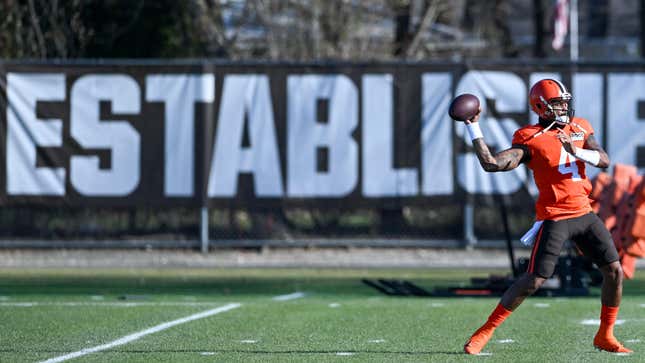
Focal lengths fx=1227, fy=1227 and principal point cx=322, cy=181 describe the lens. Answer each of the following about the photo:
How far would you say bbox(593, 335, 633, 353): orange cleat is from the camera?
8.23m

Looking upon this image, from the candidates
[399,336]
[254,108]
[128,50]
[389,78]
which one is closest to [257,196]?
[254,108]

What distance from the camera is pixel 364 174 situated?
17531 mm

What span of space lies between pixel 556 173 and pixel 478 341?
4.13 ft

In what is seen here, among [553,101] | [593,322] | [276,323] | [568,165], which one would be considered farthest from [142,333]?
[593,322]

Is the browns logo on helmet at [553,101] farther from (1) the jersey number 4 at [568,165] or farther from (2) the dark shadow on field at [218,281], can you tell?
(2) the dark shadow on field at [218,281]

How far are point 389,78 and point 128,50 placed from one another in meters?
5.59

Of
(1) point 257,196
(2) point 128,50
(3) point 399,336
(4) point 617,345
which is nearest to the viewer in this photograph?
(4) point 617,345

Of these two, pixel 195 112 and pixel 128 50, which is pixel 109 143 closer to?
pixel 195 112

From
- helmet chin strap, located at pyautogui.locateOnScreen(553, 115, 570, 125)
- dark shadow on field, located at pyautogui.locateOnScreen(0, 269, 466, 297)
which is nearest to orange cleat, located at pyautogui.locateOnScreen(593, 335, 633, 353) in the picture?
helmet chin strap, located at pyautogui.locateOnScreen(553, 115, 570, 125)

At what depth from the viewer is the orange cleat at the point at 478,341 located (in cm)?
811

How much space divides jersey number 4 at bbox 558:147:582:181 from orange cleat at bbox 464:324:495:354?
3.88 feet

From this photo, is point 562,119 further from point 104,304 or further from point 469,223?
point 469,223

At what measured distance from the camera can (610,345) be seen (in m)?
8.24

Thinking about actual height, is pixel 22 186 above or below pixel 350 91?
below
